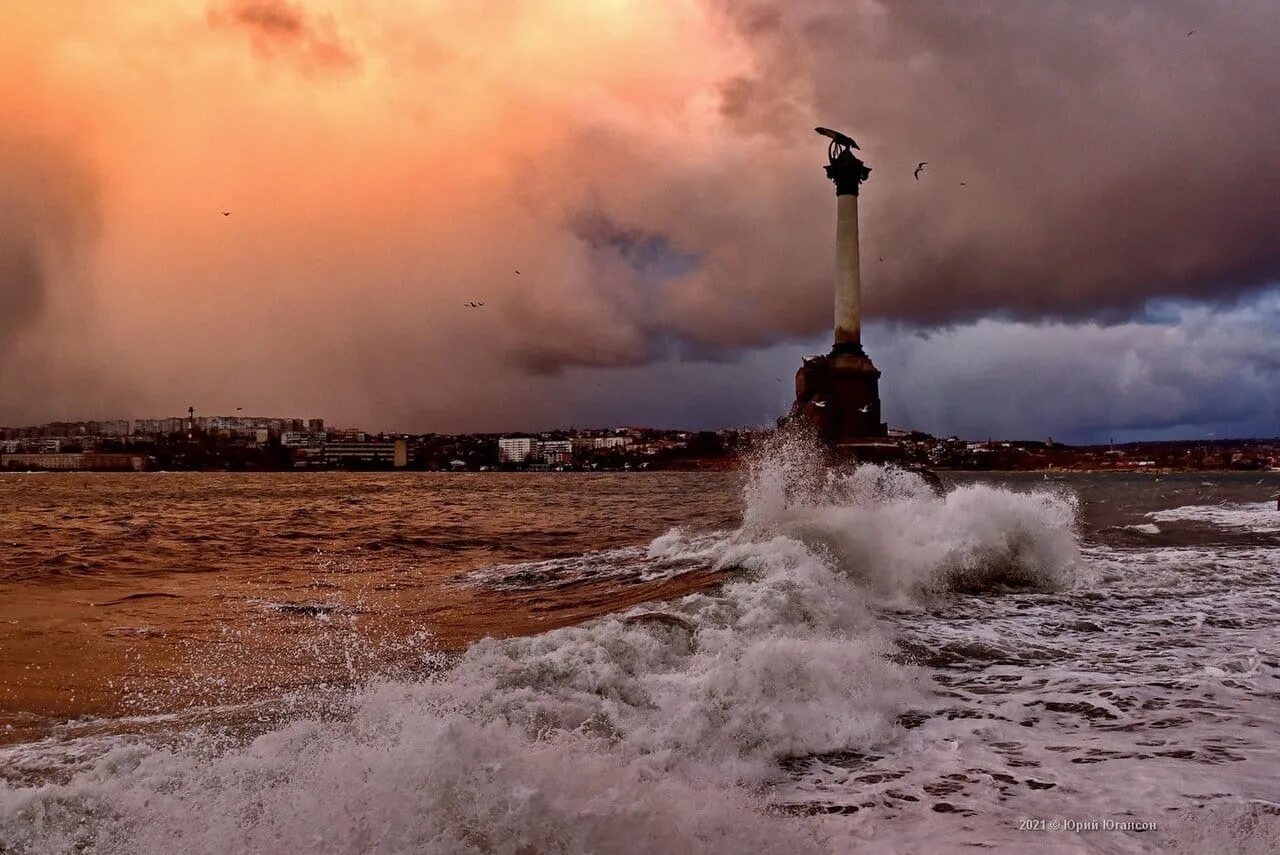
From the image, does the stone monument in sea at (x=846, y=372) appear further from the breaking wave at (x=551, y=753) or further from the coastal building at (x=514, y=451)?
the coastal building at (x=514, y=451)

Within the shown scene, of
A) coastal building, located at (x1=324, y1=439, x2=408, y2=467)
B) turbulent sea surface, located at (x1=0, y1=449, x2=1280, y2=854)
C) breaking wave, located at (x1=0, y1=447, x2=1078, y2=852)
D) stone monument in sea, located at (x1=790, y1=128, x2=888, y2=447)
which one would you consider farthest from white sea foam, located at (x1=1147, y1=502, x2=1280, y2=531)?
coastal building, located at (x1=324, y1=439, x2=408, y2=467)

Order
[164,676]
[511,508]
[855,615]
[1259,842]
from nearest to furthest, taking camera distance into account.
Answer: [1259,842], [164,676], [855,615], [511,508]

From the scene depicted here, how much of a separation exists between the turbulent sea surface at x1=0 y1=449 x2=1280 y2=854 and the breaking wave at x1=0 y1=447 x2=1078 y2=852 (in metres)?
0.02

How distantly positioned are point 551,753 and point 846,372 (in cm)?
2731

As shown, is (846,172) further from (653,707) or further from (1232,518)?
(653,707)

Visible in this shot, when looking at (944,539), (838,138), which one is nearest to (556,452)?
(838,138)

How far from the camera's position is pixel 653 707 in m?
4.89

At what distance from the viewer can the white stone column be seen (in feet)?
99.5

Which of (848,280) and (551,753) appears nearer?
(551,753)

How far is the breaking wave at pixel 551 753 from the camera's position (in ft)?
10.1

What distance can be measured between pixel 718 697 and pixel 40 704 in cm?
406

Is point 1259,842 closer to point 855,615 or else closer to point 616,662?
point 616,662

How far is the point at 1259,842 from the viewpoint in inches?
123

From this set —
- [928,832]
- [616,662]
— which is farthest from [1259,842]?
[616,662]
